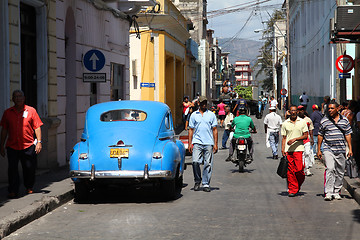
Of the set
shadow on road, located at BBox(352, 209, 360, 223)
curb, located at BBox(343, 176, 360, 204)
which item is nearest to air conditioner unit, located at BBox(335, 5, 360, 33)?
curb, located at BBox(343, 176, 360, 204)

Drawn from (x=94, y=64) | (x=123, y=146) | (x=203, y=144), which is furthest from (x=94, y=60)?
(x=123, y=146)

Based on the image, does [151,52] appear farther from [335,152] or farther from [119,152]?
[119,152]

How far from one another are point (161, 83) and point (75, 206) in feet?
76.9

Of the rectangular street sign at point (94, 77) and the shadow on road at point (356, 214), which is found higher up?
the rectangular street sign at point (94, 77)

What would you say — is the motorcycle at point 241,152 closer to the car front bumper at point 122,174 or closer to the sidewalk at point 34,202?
the sidewalk at point 34,202

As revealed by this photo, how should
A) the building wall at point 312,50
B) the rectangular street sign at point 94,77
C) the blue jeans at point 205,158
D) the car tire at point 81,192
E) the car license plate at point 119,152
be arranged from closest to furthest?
the car license plate at point 119,152
the car tire at point 81,192
the blue jeans at point 205,158
the rectangular street sign at point 94,77
the building wall at point 312,50

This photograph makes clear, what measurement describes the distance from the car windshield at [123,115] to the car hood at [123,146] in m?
0.55

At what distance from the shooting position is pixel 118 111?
1188cm

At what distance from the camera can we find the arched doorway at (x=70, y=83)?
1784cm

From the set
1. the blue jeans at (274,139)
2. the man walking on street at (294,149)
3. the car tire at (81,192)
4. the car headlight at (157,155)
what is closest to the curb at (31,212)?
the car tire at (81,192)

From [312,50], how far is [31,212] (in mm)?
33758

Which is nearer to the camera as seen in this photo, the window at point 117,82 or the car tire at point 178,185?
the car tire at point 178,185

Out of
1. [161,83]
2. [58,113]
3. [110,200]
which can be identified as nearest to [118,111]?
[110,200]

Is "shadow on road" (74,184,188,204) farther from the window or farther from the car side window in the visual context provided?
the window
